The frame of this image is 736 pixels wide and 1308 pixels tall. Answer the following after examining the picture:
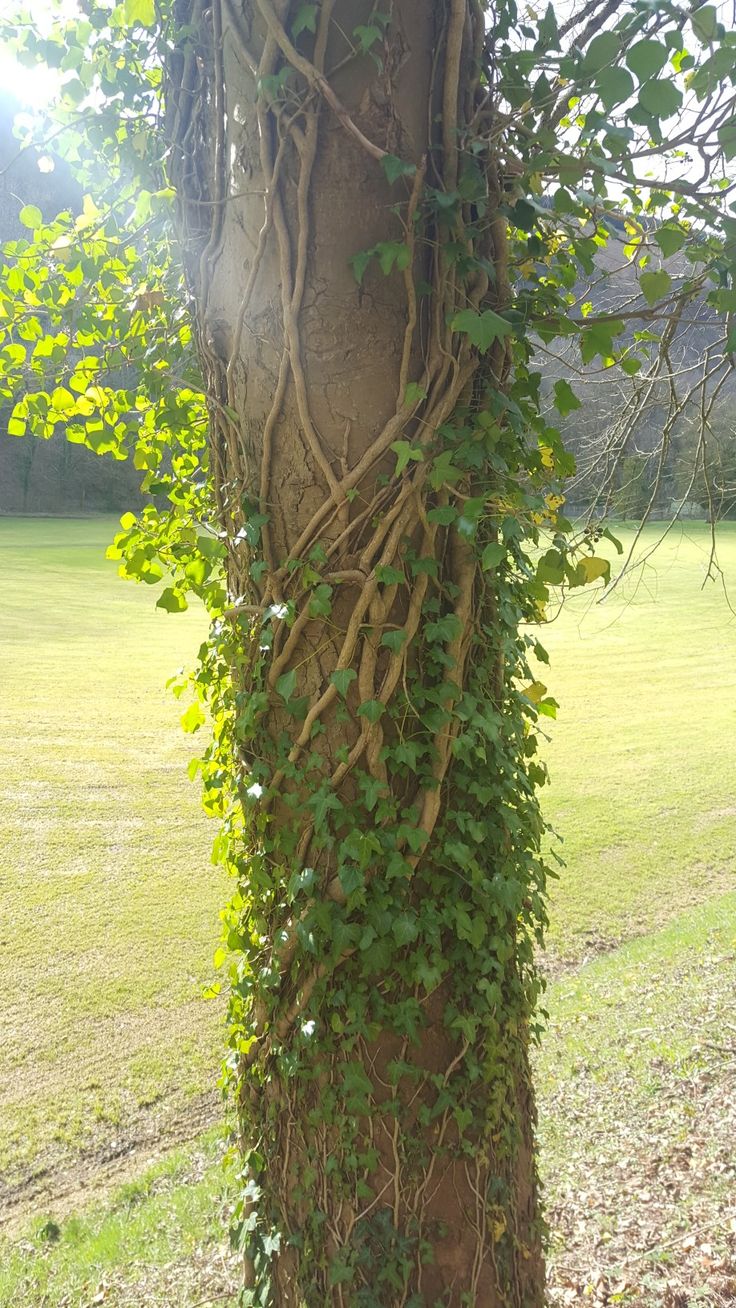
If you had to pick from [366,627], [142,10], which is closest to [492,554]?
[366,627]

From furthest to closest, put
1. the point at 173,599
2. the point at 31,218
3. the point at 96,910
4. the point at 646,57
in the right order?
the point at 96,910
the point at 31,218
the point at 173,599
the point at 646,57

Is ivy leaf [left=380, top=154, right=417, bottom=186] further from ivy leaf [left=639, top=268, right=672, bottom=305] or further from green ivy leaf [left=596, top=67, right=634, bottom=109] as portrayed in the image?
ivy leaf [left=639, top=268, right=672, bottom=305]

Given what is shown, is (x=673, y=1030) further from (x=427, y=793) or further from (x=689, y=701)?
(x=689, y=701)

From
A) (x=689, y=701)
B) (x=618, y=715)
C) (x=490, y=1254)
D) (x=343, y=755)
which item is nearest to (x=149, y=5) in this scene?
(x=343, y=755)

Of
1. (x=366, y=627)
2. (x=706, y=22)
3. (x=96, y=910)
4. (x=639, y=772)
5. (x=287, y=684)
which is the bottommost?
(x=96, y=910)

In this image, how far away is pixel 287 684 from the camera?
1767 mm

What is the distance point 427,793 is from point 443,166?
1.20 m

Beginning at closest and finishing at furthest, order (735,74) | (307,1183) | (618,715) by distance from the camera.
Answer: (735,74) < (307,1183) < (618,715)

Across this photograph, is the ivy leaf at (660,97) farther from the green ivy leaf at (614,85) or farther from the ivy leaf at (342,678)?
the ivy leaf at (342,678)

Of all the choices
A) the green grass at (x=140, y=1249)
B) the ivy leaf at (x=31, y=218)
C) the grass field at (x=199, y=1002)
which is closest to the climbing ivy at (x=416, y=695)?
the ivy leaf at (x=31, y=218)

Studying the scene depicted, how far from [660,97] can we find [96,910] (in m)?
6.97

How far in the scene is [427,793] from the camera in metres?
1.78

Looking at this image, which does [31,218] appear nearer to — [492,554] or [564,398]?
[564,398]

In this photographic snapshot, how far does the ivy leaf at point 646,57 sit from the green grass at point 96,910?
5153 mm
